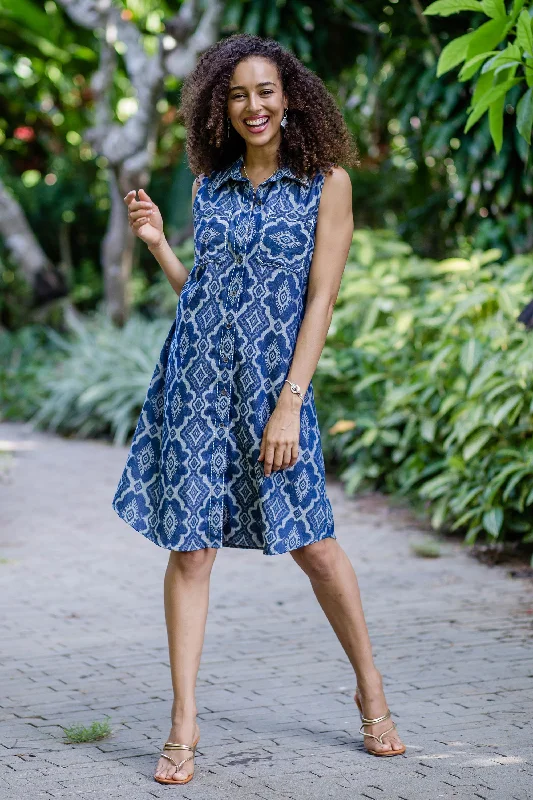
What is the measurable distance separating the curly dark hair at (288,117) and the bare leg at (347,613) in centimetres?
105

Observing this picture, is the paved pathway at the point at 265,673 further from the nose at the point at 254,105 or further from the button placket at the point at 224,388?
the nose at the point at 254,105

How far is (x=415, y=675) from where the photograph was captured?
3.87 metres

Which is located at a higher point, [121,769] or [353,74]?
[353,74]

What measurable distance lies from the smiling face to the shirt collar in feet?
0.30

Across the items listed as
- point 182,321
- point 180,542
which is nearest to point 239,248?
point 182,321

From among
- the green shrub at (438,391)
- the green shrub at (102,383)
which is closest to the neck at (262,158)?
the green shrub at (438,391)

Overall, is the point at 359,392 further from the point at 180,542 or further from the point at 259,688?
the point at 180,542

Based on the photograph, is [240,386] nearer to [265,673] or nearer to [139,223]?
[139,223]

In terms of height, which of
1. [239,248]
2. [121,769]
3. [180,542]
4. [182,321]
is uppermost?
[239,248]

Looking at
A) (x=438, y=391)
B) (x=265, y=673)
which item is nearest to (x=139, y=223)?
(x=265, y=673)

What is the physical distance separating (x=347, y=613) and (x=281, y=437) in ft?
1.80

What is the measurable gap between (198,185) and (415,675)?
179 cm

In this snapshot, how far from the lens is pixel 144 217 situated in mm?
3240

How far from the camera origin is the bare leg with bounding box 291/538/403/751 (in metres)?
3.13
